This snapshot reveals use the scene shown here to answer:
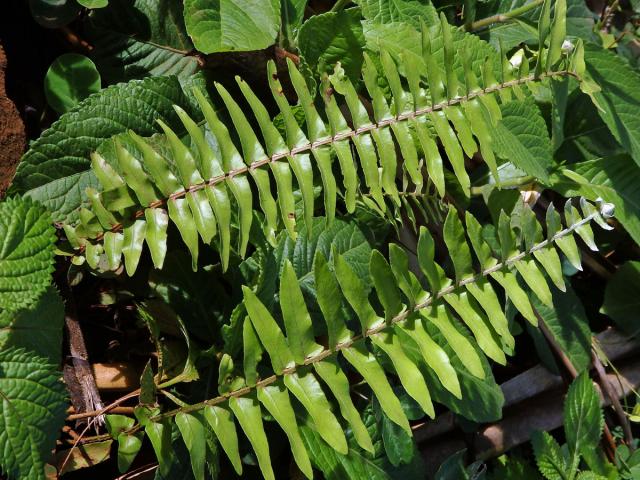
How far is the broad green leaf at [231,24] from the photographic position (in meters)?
1.59

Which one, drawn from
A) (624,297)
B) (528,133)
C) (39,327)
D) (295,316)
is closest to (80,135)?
(39,327)

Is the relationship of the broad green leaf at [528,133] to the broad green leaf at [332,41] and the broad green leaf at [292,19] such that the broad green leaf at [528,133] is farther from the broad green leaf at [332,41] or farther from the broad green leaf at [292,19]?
the broad green leaf at [292,19]

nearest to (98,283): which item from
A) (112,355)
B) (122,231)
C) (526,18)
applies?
(112,355)

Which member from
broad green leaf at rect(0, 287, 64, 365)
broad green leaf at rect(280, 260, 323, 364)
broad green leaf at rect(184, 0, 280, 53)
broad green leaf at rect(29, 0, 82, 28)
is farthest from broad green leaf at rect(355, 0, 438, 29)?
broad green leaf at rect(0, 287, 64, 365)

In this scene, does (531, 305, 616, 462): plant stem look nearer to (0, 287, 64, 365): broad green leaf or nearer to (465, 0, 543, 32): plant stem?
(465, 0, 543, 32): plant stem

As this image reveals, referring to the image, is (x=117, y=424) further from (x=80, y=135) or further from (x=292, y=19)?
(x=292, y=19)

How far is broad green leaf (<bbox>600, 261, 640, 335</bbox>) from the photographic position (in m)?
2.17

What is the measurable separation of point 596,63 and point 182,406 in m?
1.43

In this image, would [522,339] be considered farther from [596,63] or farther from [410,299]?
[410,299]

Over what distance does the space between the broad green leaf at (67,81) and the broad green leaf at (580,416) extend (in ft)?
4.46

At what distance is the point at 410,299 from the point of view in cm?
133

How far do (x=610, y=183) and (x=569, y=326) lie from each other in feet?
1.31

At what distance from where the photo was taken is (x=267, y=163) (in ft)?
4.48

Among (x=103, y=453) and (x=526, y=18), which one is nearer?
(x=103, y=453)
